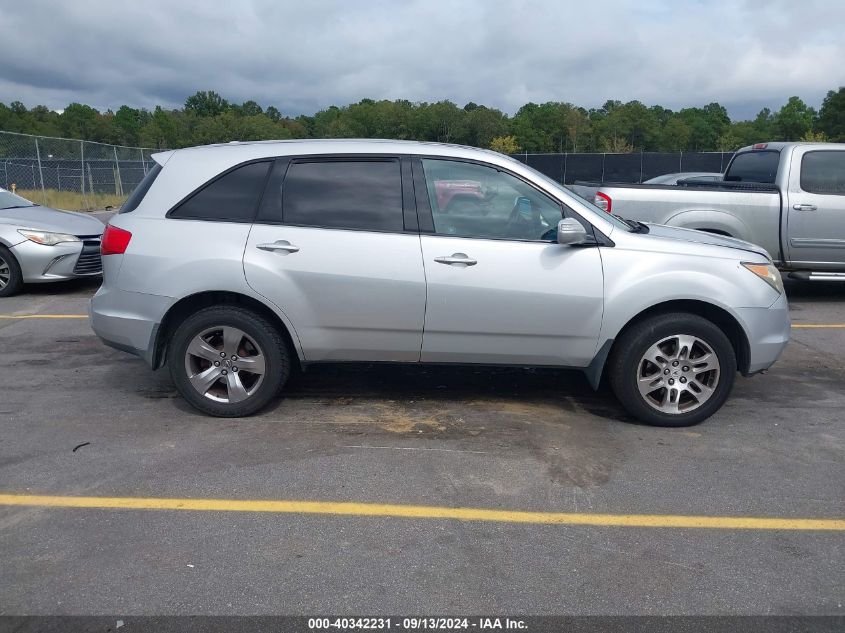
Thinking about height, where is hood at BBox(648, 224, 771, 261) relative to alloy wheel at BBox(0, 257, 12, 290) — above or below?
above

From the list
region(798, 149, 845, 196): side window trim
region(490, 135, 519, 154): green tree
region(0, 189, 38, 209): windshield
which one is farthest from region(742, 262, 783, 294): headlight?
region(490, 135, 519, 154): green tree

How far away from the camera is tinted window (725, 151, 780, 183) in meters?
9.16

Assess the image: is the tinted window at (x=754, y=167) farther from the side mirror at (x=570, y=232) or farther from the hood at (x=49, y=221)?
the hood at (x=49, y=221)

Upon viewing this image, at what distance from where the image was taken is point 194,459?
14.2 ft

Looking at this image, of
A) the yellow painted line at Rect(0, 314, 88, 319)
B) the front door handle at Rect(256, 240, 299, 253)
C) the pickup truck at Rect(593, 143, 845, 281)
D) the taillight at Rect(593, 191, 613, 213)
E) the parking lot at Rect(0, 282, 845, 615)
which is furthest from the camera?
the pickup truck at Rect(593, 143, 845, 281)

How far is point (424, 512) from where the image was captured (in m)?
3.71

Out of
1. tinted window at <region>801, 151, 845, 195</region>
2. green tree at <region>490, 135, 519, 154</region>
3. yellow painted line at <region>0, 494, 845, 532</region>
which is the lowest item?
yellow painted line at <region>0, 494, 845, 532</region>

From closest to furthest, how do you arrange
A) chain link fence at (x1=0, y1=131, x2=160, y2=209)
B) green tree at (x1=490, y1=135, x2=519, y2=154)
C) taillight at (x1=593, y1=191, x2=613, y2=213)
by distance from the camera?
taillight at (x1=593, y1=191, x2=613, y2=213) < chain link fence at (x1=0, y1=131, x2=160, y2=209) < green tree at (x1=490, y1=135, x2=519, y2=154)

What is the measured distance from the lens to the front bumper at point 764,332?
4.82 m

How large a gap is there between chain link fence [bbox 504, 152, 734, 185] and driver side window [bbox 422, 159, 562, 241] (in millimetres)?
27483

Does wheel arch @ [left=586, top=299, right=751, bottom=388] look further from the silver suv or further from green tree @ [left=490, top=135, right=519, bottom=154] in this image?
green tree @ [left=490, top=135, right=519, bottom=154]

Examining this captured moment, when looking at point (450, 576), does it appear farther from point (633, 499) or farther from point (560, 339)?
point (560, 339)

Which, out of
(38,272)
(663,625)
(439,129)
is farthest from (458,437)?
(439,129)

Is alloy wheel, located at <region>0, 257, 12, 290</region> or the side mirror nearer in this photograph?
the side mirror
